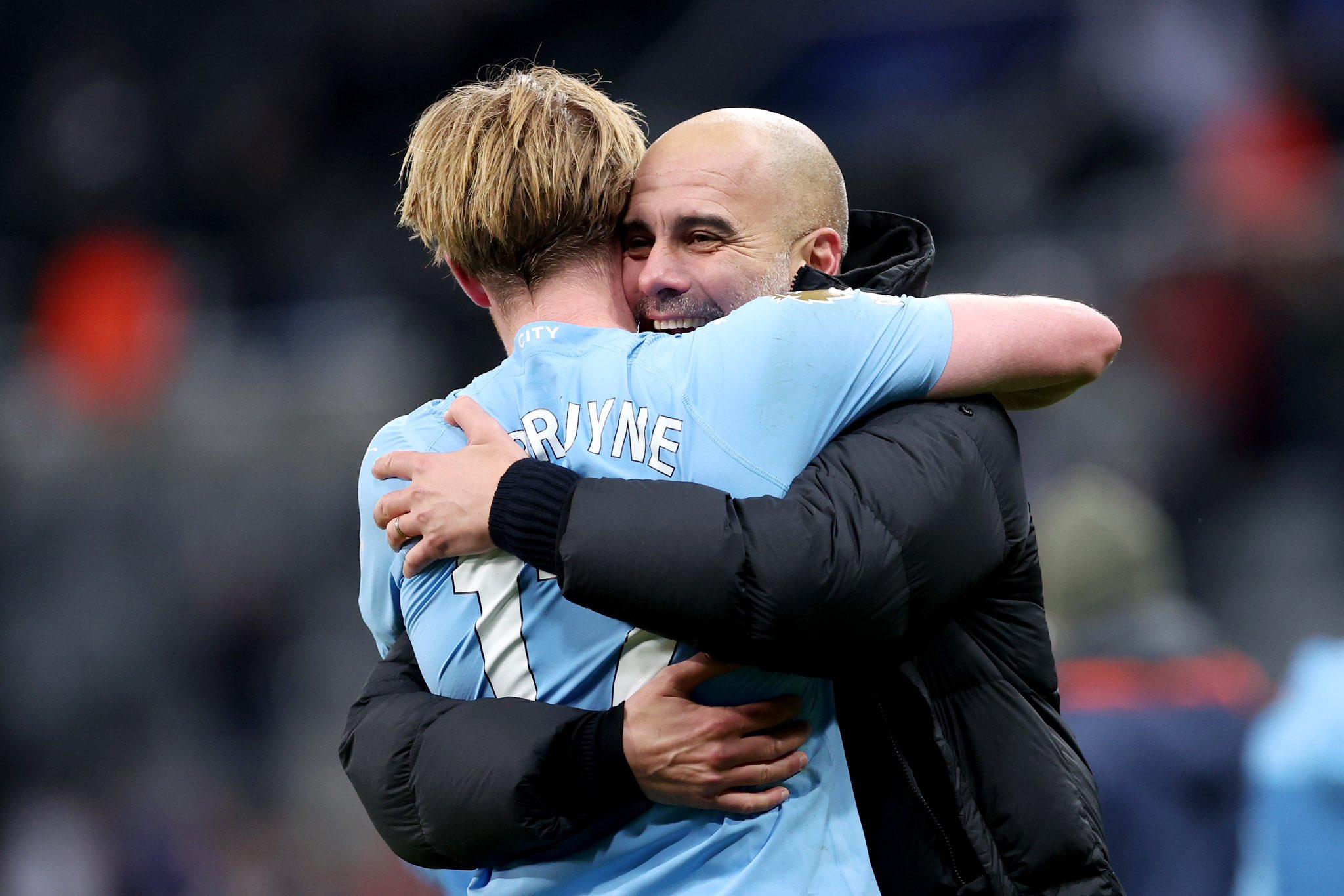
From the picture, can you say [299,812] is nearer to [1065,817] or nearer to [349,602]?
[349,602]

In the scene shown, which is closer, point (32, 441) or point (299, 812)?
point (299, 812)

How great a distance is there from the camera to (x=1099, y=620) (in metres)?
4.85

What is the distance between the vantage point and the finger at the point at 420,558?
7.14 ft

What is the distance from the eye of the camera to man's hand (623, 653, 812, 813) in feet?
6.64

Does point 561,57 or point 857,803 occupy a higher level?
point 561,57

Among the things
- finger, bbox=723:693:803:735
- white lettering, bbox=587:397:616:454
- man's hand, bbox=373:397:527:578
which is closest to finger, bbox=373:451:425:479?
man's hand, bbox=373:397:527:578

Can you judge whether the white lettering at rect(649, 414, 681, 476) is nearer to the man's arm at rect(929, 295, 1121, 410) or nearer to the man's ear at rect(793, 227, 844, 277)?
the man's arm at rect(929, 295, 1121, 410)

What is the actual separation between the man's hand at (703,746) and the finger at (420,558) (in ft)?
1.22

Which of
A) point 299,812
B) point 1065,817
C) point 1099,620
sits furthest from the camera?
point 299,812

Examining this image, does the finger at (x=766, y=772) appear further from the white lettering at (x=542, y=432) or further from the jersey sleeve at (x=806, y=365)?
the white lettering at (x=542, y=432)

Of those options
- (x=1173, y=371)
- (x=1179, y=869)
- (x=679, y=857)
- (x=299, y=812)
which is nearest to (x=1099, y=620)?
(x=1179, y=869)

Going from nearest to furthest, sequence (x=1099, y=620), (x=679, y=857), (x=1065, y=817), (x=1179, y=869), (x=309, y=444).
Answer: (x=679, y=857) → (x=1065, y=817) → (x=1179, y=869) → (x=1099, y=620) → (x=309, y=444)

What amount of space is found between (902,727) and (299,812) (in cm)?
696

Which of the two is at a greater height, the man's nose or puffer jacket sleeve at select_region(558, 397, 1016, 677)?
the man's nose
